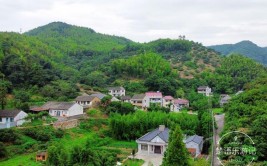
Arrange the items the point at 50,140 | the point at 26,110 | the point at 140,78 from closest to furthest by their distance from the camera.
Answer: the point at 50,140 < the point at 26,110 < the point at 140,78

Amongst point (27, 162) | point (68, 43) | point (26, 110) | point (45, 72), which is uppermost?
point (68, 43)

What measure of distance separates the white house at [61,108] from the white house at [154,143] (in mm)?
11822

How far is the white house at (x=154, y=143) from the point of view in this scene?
96.0ft

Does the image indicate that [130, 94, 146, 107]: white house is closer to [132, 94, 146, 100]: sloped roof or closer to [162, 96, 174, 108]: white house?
[132, 94, 146, 100]: sloped roof

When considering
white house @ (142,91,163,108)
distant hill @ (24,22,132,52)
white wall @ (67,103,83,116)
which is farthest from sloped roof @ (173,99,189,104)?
distant hill @ (24,22,132,52)

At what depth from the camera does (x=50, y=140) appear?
30.2 metres

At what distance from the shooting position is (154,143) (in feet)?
96.5

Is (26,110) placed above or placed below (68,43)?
below

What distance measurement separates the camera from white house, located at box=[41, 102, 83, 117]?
127 ft

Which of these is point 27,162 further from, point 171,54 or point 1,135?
point 171,54

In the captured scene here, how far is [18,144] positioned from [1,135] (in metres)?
1.47

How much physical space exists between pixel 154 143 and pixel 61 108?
13.6 meters

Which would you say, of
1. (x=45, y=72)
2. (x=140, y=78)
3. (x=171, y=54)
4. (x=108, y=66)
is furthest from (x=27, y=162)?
(x=171, y=54)

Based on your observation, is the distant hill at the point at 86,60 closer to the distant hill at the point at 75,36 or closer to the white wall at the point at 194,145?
the distant hill at the point at 75,36
